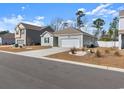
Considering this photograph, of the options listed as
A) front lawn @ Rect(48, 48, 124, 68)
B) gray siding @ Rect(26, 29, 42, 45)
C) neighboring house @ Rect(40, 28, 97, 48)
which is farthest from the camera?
gray siding @ Rect(26, 29, 42, 45)

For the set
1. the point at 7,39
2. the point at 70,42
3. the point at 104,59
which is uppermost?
the point at 7,39

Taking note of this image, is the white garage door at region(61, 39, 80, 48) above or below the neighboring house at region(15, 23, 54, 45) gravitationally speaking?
below

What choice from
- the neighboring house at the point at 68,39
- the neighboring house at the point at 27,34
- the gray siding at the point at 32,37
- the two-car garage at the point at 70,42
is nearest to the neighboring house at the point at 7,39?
the neighboring house at the point at 27,34

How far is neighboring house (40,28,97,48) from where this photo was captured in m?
37.8

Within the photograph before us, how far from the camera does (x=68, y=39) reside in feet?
129

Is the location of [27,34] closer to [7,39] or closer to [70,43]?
[70,43]

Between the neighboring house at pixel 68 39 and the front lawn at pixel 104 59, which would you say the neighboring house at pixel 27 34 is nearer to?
the neighboring house at pixel 68 39

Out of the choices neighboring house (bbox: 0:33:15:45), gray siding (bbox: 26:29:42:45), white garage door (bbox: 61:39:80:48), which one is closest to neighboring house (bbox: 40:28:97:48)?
white garage door (bbox: 61:39:80:48)

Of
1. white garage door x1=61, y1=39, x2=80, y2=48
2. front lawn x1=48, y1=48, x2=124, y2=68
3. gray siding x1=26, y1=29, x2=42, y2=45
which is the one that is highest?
gray siding x1=26, y1=29, x2=42, y2=45

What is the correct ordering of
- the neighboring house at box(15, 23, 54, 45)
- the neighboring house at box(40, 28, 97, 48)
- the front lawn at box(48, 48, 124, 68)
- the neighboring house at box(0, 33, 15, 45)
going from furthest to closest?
the neighboring house at box(0, 33, 15, 45), the neighboring house at box(15, 23, 54, 45), the neighboring house at box(40, 28, 97, 48), the front lawn at box(48, 48, 124, 68)

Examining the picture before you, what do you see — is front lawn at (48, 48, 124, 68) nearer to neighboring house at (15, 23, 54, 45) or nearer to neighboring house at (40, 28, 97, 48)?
neighboring house at (40, 28, 97, 48)

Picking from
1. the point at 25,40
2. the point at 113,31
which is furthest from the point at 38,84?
the point at 113,31

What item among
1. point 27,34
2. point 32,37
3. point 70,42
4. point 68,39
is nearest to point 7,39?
point 32,37
